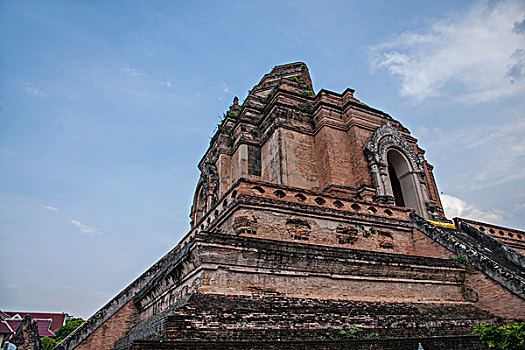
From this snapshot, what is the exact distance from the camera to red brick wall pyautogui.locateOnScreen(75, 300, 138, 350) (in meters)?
10.9

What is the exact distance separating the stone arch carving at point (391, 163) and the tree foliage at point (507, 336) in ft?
35.6

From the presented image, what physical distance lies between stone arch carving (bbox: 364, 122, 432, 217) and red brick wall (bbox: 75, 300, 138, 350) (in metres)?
10.7

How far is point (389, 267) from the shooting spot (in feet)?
30.2

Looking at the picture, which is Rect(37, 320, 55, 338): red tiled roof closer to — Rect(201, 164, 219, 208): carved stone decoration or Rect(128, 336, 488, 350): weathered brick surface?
Rect(201, 164, 219, 208): carved stone decoration

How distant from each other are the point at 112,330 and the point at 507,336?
1002 cm

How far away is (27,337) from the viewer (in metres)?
10.7

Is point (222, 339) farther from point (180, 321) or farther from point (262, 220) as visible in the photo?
point (262, 220)

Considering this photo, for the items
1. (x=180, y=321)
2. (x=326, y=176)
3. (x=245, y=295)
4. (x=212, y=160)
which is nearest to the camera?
(x=180, y=321)

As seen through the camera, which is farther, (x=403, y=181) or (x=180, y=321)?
(x=403, y=181)

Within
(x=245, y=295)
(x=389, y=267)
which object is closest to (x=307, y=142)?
(x=389, y=267)

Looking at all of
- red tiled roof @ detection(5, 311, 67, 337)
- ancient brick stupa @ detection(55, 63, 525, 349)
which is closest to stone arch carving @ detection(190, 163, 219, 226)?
ancient brick stupa @ detection(55, 63, 525, 349)

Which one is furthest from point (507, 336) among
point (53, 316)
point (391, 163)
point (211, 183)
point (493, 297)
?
point (53, 316)

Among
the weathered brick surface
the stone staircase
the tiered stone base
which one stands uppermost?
the stone staircase

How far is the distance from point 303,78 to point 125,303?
17797 mm
